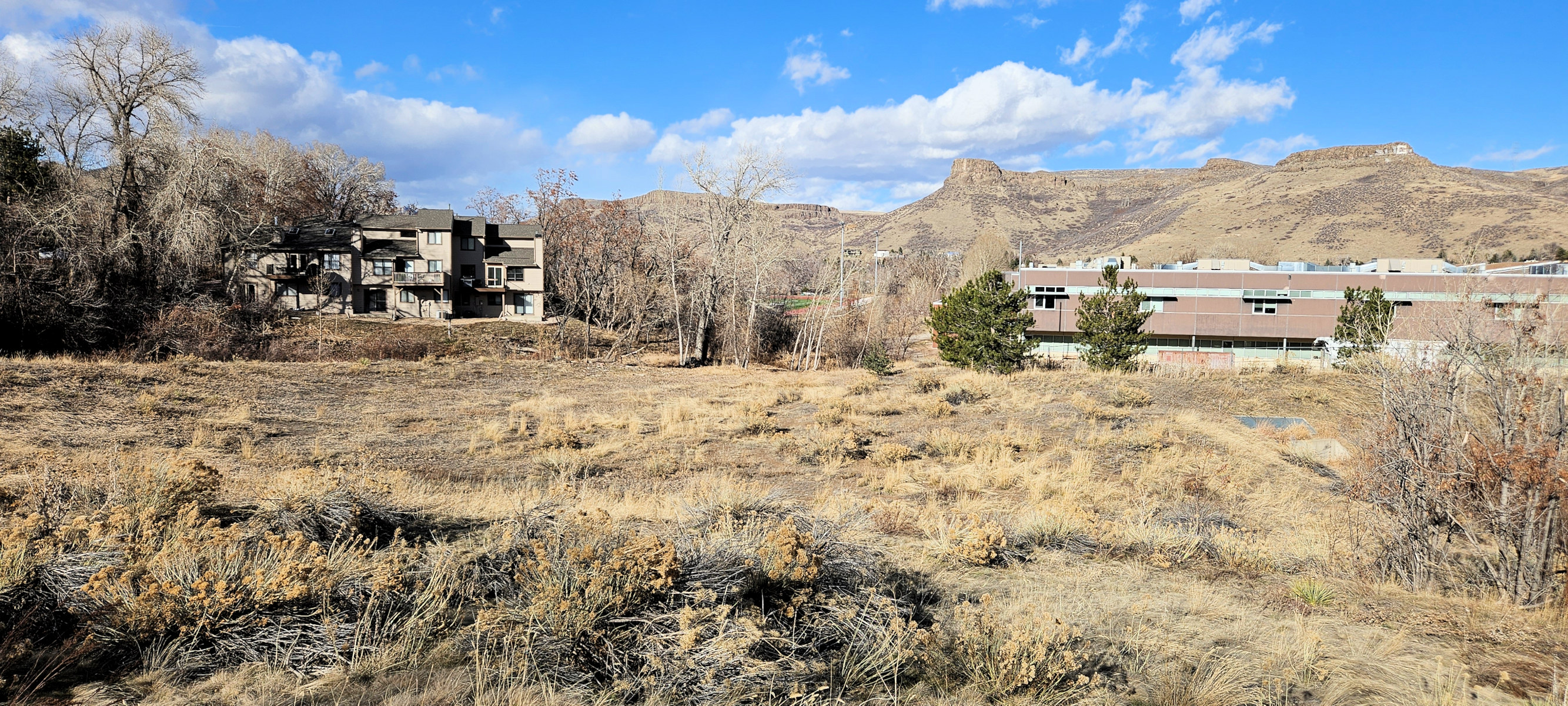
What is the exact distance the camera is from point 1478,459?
6402mm

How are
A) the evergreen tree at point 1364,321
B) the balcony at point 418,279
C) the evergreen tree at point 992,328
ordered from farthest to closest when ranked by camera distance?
1. the balcony at point 418,279
2. the evergreen tree at point 992,328
3. the evergreen tree at point 1364,321

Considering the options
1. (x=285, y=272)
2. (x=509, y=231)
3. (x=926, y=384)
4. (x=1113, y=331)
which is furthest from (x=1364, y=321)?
(x=285, y=272)

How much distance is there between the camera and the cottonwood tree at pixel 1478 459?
599 cm

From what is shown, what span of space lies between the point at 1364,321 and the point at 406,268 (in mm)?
51059

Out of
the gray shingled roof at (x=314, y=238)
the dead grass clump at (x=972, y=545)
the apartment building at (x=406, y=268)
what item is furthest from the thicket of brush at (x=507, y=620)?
the gray shingled roof at (x=314, y=238)

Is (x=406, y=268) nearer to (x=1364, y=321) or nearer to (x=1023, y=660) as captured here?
(x=1364, y=321)

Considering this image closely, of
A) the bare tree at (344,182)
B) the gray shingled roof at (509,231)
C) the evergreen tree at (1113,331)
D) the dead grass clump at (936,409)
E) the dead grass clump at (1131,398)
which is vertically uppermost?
the bare tree at (344,182)

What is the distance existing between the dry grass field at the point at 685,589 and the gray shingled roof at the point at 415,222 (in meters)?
38.5

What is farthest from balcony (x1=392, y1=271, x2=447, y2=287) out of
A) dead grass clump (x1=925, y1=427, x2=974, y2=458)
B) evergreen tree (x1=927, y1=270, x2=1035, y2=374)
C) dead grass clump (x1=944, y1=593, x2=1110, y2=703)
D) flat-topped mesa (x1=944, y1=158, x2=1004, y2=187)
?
flat-topped mesa (x1=944, y1=158, x2=1004, y2=187)

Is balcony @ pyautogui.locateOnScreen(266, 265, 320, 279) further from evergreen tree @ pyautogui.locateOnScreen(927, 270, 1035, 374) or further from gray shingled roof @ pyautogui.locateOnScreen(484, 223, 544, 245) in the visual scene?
evergreen tree @ pyautogui.locateOnScreen(927, 270, 1035, 374)

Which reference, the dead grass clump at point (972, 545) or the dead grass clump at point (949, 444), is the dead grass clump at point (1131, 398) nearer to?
the dead grass clump at point (949, 444)

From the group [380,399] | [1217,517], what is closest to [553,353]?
[380,399]

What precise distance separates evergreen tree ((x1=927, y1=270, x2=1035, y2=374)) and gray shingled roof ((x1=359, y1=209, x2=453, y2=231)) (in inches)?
1409

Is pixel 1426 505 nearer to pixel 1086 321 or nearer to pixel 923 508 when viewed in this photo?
pixel 923 508
